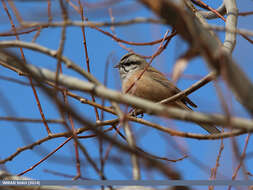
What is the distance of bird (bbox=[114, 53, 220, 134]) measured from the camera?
568cm

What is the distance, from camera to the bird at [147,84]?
5.68 meters

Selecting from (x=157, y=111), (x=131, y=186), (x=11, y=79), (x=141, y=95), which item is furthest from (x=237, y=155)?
(x=141, y=95)

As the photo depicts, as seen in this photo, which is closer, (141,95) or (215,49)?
(215,49)

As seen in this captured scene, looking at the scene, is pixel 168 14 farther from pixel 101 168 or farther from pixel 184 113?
pixel 101 168

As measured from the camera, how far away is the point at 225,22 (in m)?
3.77

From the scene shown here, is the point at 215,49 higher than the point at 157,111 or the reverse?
higher

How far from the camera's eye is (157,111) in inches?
69.1

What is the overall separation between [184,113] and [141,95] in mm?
4001

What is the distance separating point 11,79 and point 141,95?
317cm

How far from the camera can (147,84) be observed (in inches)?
→ 235

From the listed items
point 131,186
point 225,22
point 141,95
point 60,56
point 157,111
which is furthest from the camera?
point 141,95

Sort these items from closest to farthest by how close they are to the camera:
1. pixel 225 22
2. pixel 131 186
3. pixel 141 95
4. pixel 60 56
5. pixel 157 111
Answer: pixel 157 111, pixel 60 56, pixel 131 186, pixel 225 22, pixel 141 95

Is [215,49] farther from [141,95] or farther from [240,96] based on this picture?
[141,95]

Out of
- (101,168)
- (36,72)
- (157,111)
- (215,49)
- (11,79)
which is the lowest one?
(101,168)
